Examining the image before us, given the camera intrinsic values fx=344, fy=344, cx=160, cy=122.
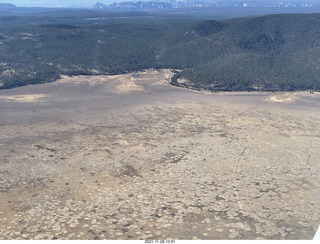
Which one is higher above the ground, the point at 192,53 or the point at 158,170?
the point at 192,53

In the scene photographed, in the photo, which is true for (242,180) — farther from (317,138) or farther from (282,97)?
(282,97)

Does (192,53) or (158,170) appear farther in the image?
(192,53)

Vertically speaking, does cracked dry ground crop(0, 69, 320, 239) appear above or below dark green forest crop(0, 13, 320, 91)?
below

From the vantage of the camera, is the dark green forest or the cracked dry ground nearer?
the cracked dry ground

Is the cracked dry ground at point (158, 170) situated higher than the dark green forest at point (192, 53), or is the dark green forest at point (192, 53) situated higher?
the dark green forest at point (192, 53)
